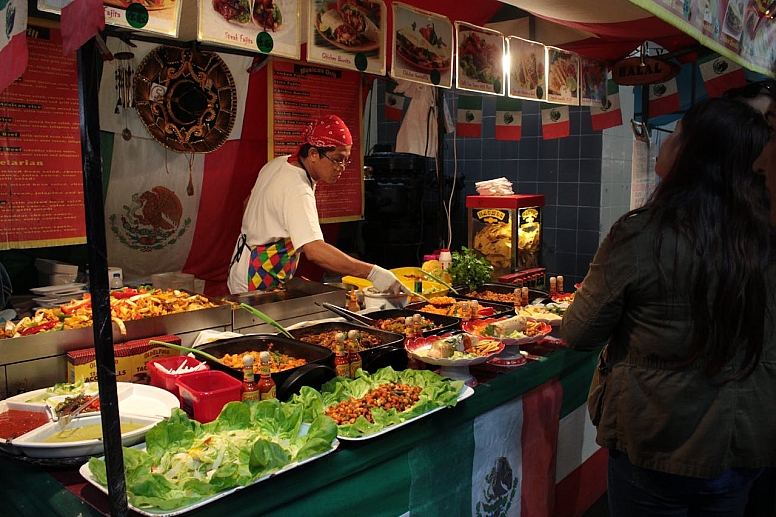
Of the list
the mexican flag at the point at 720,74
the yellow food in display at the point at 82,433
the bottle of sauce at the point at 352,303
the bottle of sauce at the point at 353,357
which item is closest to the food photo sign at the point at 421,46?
the bottle of sauce at the point at 352,303

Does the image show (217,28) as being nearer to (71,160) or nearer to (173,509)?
(173,509)

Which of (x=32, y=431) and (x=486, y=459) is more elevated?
(x=32, y=431)

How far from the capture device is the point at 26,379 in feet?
7.18

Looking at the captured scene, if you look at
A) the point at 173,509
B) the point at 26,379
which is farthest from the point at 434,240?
the point at 173,509

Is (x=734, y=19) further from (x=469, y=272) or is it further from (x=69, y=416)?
(x=69, y=416)

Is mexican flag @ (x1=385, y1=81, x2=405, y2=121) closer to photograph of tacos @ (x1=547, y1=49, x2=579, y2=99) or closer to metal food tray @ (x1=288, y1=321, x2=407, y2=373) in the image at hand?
photograph of tacos @ (x1=547, y1=49, x2=579, y2=99)

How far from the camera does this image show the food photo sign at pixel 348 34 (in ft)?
9.14

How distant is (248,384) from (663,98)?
4732 millimetres

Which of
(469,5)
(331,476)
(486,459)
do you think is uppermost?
(469,5)

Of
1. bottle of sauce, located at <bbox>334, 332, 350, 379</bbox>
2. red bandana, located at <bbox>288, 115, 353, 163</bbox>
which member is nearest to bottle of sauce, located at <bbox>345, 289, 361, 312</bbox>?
red bandana, located at <bbox>288, 115, 353, 163</bbox>

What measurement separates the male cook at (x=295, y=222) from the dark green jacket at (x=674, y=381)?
1.81 m

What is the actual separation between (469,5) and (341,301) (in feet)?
8.03

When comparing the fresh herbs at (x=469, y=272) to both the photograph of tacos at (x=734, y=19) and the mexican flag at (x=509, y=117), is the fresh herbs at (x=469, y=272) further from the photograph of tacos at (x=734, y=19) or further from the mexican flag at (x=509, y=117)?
the mexican flag at (x=509, y=117)

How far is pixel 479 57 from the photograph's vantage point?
379 centimetres
